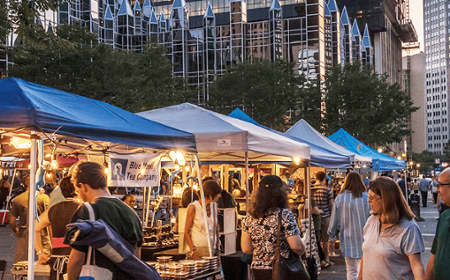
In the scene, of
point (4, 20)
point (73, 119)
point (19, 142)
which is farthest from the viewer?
point (4, 20)

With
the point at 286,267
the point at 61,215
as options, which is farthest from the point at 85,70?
the point at 286,267

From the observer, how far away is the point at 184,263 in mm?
7516

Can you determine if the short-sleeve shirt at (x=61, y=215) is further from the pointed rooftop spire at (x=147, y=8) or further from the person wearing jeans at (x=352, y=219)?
the pointed rooftop spire at (x=147, y=8)

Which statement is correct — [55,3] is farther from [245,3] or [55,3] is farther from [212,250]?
[245,3]

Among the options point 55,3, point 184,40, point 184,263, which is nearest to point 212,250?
point 184,263

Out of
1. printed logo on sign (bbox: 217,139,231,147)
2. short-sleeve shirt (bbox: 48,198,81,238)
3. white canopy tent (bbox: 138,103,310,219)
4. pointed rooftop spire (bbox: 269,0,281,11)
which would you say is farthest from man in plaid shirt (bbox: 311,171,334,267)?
pointed rooftop spire (bbox: 269,0,281,11)

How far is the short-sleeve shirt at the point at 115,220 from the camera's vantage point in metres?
4.32

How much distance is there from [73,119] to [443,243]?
3.44m

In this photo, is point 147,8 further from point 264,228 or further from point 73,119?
point 264,228

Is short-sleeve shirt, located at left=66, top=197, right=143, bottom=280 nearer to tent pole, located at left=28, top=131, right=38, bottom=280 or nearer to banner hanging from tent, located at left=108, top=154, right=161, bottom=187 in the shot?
tent pole, located at left=28, top=131, right=38, bottom=280

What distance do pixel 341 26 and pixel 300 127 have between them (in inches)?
2643

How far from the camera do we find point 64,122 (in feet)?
19.2

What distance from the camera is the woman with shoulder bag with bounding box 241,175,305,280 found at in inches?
219

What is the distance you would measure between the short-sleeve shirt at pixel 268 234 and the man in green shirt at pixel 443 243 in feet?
5.31
